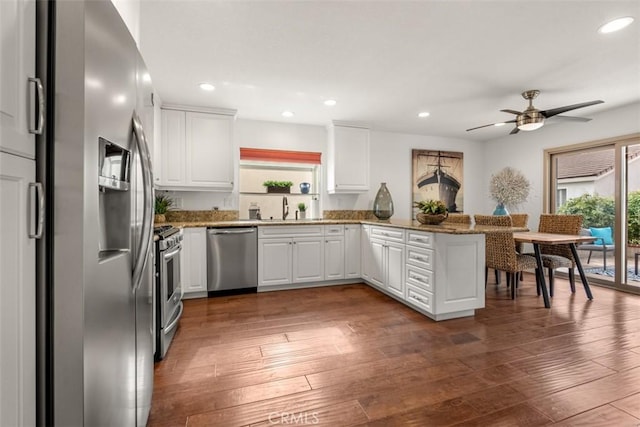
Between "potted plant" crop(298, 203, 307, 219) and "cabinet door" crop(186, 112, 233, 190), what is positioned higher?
"cabinet door" crop(186, 112, 233, 190)

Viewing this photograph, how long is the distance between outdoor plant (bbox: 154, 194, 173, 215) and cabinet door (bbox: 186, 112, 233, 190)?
400mm

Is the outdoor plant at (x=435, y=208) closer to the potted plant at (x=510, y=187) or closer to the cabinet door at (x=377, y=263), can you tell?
the cabinet door at (x=377, y=263)

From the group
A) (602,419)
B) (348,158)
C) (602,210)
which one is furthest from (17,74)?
(602,210)

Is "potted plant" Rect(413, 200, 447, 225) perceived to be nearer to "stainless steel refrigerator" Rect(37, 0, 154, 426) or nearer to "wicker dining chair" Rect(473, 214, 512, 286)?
"wicker dining chair" Rect(473, 214, 512, 286)

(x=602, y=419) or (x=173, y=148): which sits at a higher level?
(x=173, y=148)

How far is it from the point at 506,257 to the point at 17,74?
391 centimetres

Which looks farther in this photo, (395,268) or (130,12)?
(395,268)

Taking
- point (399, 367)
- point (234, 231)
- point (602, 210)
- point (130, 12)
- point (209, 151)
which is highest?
point (130, 12)

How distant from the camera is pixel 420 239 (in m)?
2.99

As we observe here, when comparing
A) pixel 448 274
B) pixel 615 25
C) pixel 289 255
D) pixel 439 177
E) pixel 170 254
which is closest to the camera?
pixel 615 25

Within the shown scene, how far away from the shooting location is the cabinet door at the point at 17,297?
0.67 metres

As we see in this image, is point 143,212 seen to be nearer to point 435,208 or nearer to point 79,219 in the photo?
point 79,219

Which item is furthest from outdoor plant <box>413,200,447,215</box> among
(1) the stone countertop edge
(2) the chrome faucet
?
(2) the chrome faucet

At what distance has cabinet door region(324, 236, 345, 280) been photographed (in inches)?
162
